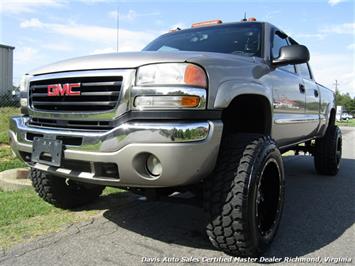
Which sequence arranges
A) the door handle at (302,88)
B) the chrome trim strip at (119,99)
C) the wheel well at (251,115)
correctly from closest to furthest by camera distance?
the chrome trim strip at (119,99), the wheel well at (251,115), the door handle at (302,88)

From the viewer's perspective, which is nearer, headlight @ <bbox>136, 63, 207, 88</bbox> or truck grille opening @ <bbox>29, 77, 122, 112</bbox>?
headlight @ <bbox>136, 63, 207, 88</bbox>

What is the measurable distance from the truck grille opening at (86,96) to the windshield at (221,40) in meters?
1.46

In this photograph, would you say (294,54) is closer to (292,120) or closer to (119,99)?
(292,120)

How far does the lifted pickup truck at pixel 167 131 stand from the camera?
2.50 meters

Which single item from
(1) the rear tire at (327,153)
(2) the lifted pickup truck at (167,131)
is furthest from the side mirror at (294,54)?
(1) the rear tire at (327,153)

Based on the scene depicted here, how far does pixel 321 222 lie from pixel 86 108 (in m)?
2.48

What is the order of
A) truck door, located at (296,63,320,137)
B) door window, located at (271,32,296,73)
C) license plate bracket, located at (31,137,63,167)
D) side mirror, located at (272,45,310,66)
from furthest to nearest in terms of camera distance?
1. truck door, located at (296,63,320,137)
2. door window, located at (271,32,296,73)
3. side mirror, located at (272,45,310,66)
4. license plate bracket, located at (31,137,63,167)

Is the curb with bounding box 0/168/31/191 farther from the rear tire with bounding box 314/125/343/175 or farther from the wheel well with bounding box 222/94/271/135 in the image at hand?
the rear tire with bounding box 314/125/343/175

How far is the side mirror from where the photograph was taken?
11.5 feet

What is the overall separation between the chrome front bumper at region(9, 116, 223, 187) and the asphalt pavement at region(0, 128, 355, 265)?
0.53 m

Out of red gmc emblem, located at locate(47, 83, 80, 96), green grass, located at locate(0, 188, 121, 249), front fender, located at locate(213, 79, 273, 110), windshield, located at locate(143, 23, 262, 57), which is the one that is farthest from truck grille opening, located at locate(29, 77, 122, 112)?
windshield, located at locate(143, 23, 262, 57)

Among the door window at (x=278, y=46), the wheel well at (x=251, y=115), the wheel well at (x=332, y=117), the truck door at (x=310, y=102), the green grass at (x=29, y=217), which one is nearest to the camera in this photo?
the green grass at (x=29, y=217)

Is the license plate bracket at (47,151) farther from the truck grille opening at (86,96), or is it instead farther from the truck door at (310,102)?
the truck door at (310,102)

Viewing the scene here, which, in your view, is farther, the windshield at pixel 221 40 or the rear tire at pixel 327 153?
the rear tire at pixel 327 153
